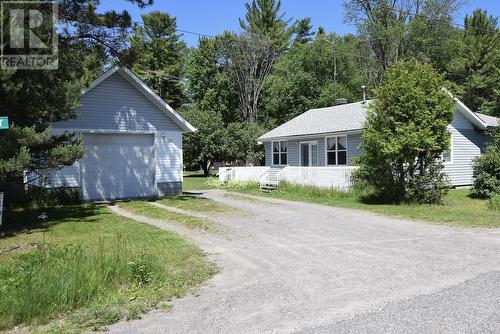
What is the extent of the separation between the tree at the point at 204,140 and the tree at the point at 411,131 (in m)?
23.1

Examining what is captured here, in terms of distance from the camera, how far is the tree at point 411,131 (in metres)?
15.1

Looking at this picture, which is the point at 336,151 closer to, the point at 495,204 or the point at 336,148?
the point at 336,148

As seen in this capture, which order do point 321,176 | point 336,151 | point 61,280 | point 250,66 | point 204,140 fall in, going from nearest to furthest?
point 61,280, point 321,176, point 336,151, point 204,140, point 250,66

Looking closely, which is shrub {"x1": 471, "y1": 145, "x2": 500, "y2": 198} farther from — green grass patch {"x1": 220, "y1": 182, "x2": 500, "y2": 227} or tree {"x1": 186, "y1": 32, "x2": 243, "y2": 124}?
tree {"x1": 186, "y1": 32, "x2": 243, "y2": 124}

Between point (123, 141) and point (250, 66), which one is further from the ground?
point (250, 66)

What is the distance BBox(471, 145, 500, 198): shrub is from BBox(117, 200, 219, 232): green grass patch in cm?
1173

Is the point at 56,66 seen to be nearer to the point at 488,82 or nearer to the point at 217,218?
the point at 217,218

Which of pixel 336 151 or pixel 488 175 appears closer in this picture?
pixel 488 175

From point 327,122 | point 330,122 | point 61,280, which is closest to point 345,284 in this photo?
point 61,280

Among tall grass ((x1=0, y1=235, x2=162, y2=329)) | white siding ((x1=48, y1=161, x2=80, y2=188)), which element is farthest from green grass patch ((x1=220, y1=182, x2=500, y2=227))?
tall grass ((x1=0, y1=235, x2=162, y2=329))

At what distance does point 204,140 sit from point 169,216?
82.9 ft

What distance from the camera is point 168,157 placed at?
758 inches

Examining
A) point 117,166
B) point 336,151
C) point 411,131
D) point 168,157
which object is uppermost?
point 411,131

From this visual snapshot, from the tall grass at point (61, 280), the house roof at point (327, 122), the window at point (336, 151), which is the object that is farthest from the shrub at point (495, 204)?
the tall grass at point (61, 280)
